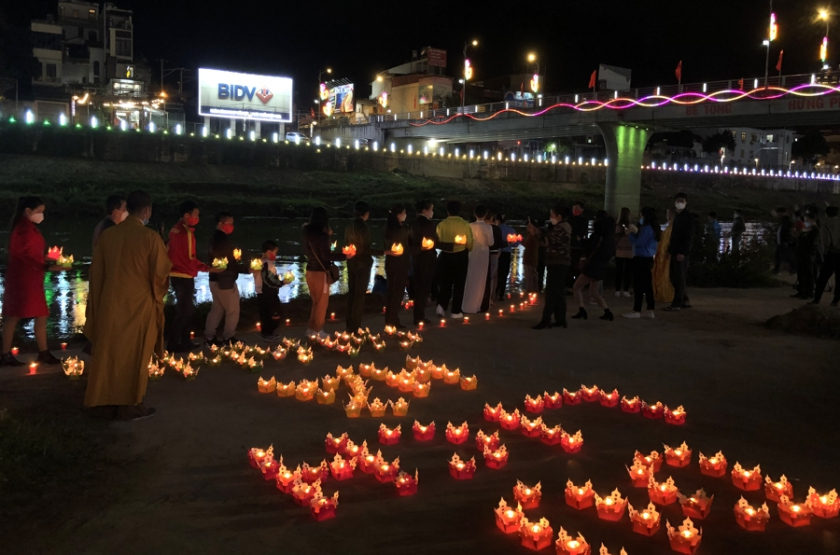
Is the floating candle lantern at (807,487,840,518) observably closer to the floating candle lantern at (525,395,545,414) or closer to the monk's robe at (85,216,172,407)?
the floating candle lantern at (525,395,545,414)

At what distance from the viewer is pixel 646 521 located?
4168 millimetres

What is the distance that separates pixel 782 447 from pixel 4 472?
5699 millimetres

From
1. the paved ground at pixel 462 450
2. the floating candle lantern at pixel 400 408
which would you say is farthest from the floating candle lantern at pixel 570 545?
the floating candle lantern at pixel 400 408

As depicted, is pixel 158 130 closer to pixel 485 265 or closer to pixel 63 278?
pixel 63 278

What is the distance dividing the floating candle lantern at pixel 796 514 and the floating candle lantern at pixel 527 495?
4.97 ft

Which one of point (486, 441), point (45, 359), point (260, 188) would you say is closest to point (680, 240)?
point (486, 441)

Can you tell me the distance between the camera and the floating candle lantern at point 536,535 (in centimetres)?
400

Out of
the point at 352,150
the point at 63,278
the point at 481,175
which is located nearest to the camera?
the point at 63,278

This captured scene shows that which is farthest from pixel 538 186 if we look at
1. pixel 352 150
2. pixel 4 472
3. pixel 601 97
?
pixel 4 472

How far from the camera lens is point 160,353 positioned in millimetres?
6883

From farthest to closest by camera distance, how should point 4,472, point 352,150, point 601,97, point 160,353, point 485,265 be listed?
1. point 352,150
2. point 601,97
3. point 485,265
4. point 160,353
5. point 4,472

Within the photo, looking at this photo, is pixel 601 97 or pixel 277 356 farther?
pixel 601 97

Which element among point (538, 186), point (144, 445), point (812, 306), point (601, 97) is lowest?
point (144, 445)

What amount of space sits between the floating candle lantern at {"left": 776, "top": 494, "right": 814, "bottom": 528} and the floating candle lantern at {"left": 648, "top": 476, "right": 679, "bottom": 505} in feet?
2.11
